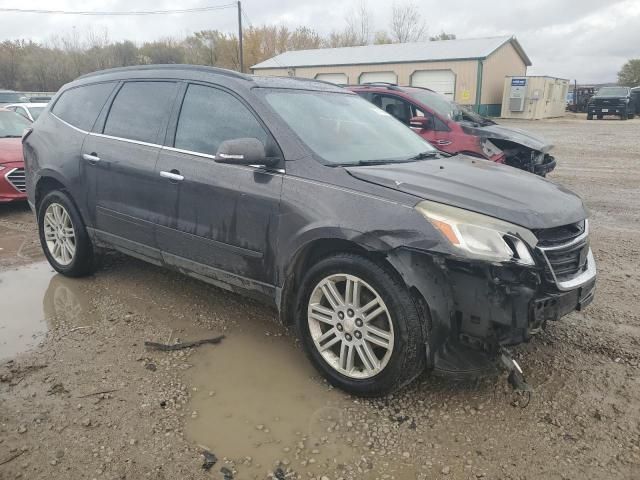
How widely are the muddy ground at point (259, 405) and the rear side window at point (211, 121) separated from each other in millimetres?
1339

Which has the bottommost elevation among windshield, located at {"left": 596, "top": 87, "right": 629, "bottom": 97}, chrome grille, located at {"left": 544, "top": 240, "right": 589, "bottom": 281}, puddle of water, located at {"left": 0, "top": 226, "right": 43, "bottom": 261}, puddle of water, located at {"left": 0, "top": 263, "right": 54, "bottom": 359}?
puddle of water, located at {"left": 0, "top": 226, "right": 43, "bottom": 261}

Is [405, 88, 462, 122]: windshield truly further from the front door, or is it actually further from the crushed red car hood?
the crushed red car hood

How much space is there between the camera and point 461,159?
12.9 feet

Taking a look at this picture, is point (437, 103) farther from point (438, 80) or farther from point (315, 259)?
point (438, 80)

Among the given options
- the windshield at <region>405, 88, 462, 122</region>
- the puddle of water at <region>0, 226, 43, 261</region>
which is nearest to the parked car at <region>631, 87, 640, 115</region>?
the windshield at <region>405, 88, 462, 122</region>

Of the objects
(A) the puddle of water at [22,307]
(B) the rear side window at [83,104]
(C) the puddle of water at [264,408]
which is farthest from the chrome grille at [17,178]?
(C) the puddle of water at [264,408]

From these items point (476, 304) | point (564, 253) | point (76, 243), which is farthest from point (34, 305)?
point (564, 253)

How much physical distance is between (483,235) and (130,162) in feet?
8.93

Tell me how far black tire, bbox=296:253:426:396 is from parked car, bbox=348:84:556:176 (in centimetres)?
533

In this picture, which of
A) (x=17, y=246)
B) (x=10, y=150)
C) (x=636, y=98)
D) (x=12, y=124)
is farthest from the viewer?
(x=636, y=98)

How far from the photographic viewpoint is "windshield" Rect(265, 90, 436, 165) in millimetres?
3389

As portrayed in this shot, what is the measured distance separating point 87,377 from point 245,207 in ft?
4.66

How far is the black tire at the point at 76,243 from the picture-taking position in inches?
182

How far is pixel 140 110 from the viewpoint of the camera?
4.15m
